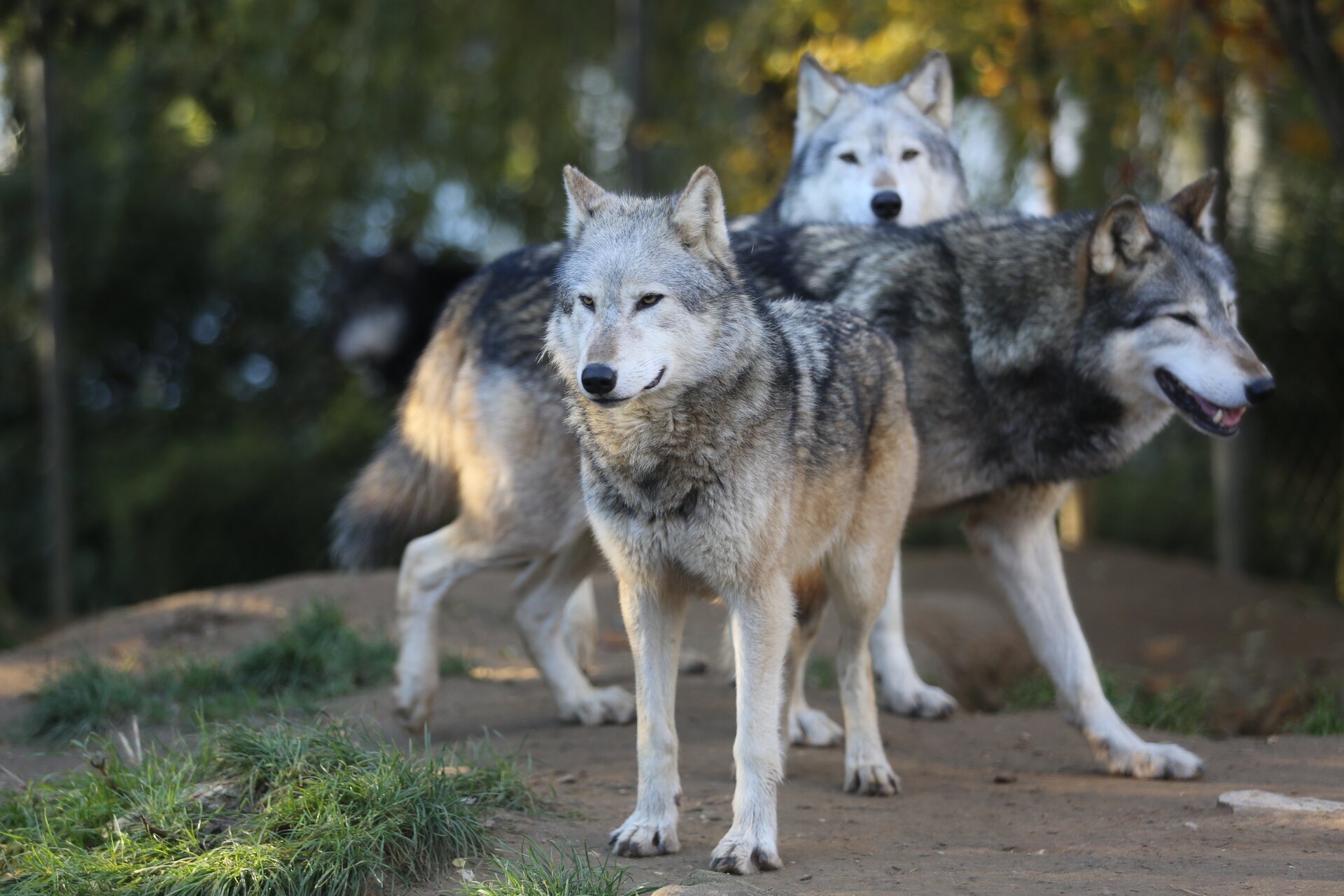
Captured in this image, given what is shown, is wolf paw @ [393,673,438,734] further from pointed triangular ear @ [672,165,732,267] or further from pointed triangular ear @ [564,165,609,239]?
pointed triangular ear @ [672,165,732,267]

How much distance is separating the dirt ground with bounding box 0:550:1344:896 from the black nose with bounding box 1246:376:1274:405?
1.33 meters

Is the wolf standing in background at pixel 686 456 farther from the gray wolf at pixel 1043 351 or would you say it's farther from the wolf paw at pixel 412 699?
the wolf paw at pixel 412 699

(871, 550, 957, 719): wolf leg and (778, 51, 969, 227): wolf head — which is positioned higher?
(778, 51, 969, 227): wolf head

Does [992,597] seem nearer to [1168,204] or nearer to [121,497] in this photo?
[1168,204]

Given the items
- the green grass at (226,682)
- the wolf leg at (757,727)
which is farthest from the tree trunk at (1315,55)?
the green grass at (226,682)

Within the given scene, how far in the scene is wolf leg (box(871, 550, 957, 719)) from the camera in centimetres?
557

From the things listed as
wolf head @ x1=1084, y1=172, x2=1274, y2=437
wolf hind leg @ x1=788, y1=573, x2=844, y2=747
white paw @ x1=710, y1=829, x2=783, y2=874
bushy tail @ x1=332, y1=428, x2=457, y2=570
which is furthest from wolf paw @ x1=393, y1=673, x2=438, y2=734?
wolf head @ x1=1084, y1=172, x2=1274, y2=437

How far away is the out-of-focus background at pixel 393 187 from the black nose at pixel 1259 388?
2.96m

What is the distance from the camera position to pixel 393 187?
41.2 ft

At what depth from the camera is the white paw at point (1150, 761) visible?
461 cm

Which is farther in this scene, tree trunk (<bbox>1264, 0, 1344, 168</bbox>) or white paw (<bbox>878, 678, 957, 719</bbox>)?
tree trunk (<bbox>1264, 0, 1344, 168</bbox>)

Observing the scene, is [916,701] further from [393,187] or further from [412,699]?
[393,187]

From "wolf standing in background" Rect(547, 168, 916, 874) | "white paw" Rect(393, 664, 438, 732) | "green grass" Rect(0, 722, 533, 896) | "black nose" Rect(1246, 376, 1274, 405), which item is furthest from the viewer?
"white paw" Rect(393, 664, 438, 732)

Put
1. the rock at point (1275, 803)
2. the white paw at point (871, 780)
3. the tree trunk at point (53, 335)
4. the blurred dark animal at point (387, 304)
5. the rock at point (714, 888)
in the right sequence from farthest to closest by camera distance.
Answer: the blurred dark animal at point (387, 304)
the tree trunk at point (53, 335)
the white paw at point (871, 780)
the rock at point (1275, 803)
the rock at point (714, 888)
